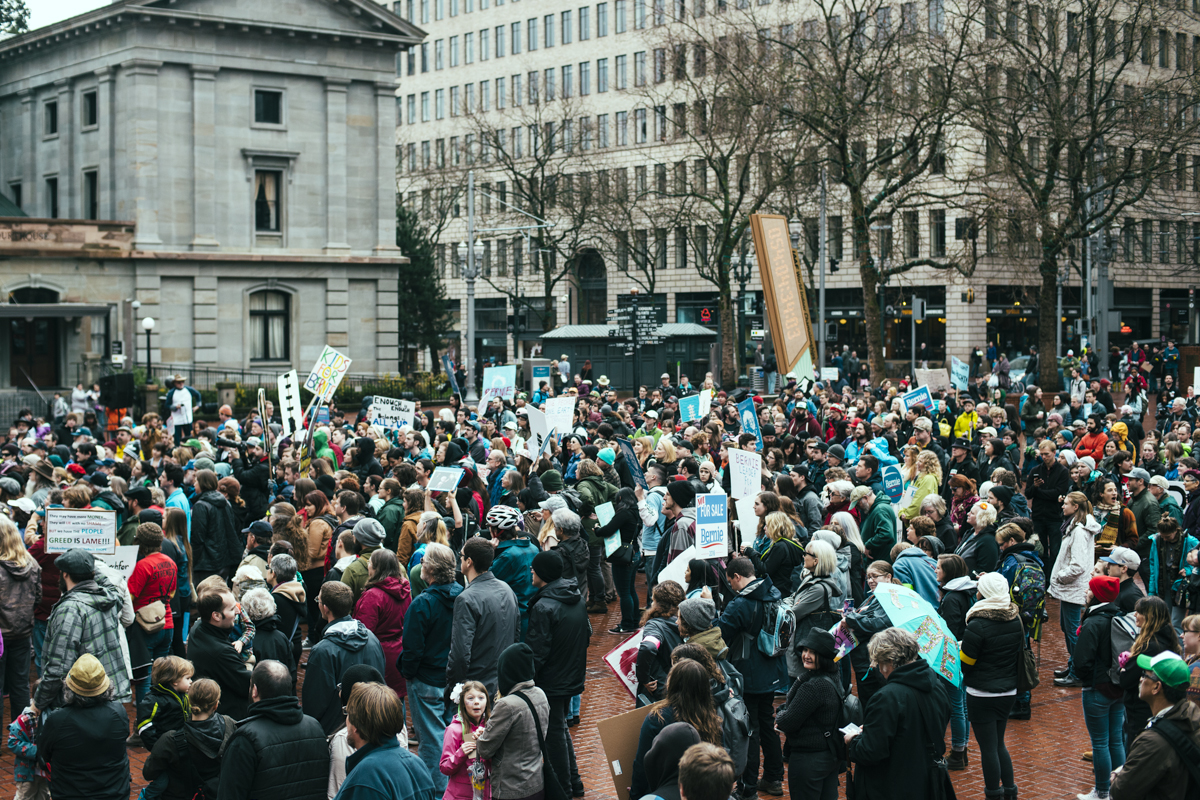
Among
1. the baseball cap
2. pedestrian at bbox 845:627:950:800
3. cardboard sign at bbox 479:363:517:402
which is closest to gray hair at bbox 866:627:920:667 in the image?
pedestrian at bbox 845:627:950:800

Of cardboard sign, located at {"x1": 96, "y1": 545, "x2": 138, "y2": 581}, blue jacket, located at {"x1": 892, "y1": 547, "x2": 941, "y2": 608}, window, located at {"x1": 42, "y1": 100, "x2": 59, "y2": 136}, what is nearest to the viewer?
blue jacket, located at {"x1": 892, "y1": 547, "x2": 941, "y2": 608}

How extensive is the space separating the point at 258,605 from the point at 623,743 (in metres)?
2.70

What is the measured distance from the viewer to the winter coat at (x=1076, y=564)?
37.8ft

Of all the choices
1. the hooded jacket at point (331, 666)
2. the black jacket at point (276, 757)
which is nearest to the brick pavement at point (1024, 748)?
the hooded jacket at point (331, 666)

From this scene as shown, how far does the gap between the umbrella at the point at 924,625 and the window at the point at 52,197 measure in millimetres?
46105

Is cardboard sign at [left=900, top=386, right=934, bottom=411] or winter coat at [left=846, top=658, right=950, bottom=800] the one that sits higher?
cardboard sign at [left=900, top=386, right=934, bottom=411]

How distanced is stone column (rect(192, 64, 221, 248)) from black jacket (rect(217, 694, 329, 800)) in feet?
127

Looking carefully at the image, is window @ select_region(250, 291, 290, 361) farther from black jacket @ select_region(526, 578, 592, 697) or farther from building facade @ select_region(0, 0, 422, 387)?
black jacket @ select_region(526, 578, 592, 697)

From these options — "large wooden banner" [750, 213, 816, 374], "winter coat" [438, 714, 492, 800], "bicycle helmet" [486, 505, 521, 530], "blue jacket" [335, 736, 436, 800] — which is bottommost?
"winter coat" [438, 714, 492, 800]

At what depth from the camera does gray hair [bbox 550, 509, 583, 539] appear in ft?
34.4

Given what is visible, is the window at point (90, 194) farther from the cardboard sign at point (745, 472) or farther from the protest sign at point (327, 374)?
the cardboard sign at point (745, 472)

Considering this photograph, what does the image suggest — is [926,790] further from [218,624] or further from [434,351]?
[434,351]

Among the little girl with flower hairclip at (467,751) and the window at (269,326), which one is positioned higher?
the window at (269,326)

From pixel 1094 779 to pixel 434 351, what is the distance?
5459 centimetres
